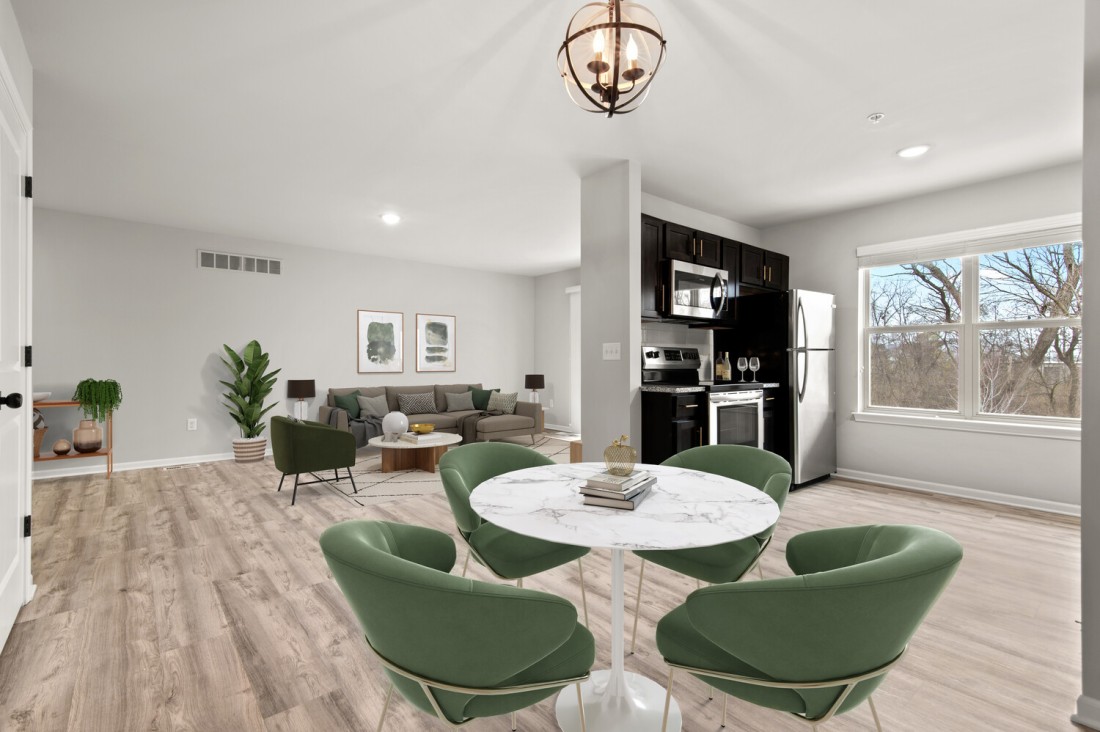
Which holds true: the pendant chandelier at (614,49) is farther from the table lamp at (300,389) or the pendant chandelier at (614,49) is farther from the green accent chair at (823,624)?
the table lamp at (300,389)

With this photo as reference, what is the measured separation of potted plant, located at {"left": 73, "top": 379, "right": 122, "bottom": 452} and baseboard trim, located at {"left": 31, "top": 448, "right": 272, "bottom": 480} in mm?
332

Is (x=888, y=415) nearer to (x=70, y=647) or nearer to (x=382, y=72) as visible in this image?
(x=382, y=72)

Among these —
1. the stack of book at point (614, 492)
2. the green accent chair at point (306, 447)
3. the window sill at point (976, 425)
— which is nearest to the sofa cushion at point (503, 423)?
the green accent chair at point (306, 447)

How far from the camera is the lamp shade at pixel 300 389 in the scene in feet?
21.0

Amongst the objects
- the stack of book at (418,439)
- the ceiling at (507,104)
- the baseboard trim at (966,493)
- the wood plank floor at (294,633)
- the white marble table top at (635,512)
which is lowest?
the wood plank floor at (294,633)

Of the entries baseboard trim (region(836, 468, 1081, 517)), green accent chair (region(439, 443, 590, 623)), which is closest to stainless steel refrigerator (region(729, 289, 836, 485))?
baseboard trim (region(836, 468, 1081, 517))

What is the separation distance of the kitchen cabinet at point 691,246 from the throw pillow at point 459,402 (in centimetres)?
418

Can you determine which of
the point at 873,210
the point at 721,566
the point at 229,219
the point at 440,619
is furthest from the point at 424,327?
the point at 440,619

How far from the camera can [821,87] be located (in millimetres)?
2871

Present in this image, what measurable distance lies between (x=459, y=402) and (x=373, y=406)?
1254mm

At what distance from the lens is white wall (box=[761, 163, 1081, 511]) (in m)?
4.04

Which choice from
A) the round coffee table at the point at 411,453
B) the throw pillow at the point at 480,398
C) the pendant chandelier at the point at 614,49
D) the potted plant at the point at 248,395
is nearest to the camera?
the pendant chandelier at the point at 614,49

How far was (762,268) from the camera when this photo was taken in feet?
16.7

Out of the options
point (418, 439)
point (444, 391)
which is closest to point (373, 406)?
point (444, 391)
